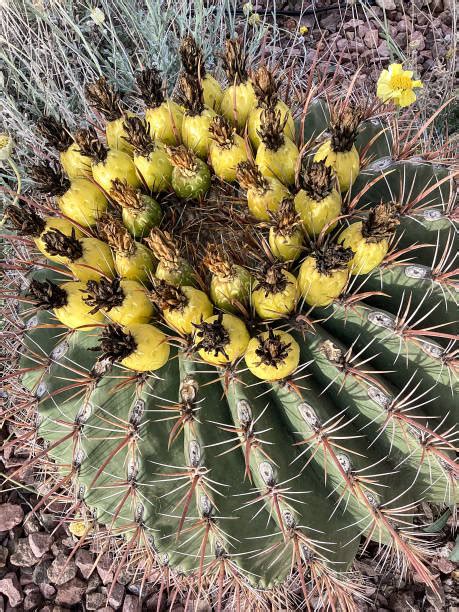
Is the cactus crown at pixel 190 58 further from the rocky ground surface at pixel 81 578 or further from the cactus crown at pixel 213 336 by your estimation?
the rocky ground surface at pixel 81 578

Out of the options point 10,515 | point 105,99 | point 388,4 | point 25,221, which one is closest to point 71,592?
point 10,515

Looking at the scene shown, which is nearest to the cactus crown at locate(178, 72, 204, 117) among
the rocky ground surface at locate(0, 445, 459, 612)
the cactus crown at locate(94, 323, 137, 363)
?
the cactus crown at locate(94, 323, 137, 363)

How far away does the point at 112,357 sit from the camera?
1.42 meters

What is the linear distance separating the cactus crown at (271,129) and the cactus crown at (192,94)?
243mm

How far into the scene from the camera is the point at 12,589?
8.44ft

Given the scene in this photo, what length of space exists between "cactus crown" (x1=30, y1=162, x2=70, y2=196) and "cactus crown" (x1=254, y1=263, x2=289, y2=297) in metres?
0.76

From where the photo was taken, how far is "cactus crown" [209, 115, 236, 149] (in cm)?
162

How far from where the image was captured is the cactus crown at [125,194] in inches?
63.6

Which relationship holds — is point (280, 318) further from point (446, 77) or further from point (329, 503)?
point (446, 77)

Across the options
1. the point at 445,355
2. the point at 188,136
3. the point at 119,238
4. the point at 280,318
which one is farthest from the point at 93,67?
the point at 445,355

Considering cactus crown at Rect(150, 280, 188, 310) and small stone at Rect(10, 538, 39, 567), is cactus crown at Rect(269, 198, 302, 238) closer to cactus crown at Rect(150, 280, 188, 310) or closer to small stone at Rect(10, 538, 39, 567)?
cactus crown at Rect(150, 280, 188, 310)

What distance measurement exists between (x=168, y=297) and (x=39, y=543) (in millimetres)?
1893

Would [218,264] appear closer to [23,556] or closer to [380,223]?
[380,223]

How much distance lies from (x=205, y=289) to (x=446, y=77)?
2.65 m
